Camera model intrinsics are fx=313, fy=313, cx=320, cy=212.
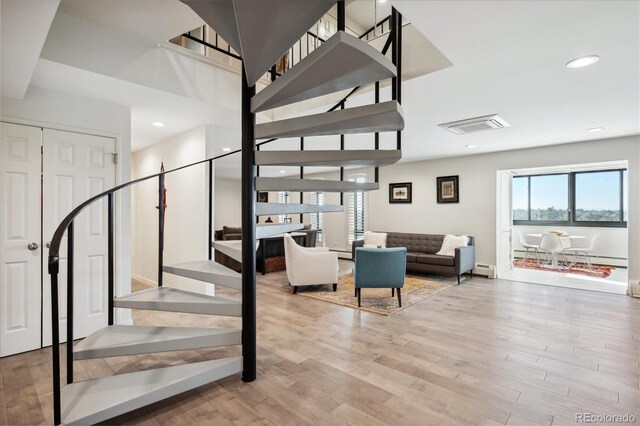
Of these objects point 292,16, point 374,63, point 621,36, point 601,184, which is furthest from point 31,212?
point 601,184

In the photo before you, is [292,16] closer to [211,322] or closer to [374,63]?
[374,63]

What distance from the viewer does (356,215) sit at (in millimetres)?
8305

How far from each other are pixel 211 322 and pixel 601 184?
29.1ft

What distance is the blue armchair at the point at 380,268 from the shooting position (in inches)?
163

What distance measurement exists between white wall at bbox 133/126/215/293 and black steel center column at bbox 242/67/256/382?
6.14 feet

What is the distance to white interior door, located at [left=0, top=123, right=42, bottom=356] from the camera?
8.79 feet

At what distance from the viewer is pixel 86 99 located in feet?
10.1

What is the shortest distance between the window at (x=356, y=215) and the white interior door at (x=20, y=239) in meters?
6.42

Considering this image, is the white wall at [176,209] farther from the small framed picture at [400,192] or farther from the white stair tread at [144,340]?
the small framed picture at [400,192]

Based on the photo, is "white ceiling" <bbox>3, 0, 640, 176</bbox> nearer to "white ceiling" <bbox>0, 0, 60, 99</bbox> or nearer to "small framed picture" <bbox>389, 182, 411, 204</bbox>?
"white ceiling" <bbox>0, 0, 60, 99</bbox>

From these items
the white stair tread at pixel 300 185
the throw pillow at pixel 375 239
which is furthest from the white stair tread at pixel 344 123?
the throw pillow at pixel 375 239

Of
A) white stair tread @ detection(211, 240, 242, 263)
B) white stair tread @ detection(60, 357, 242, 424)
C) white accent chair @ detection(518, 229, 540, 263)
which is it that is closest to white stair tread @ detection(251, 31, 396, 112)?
white stair tread @ detection(211, 240, 242, 263)

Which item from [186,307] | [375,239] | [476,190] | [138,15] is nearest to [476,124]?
[476,190]

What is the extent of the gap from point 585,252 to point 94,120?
31.2 ft
